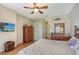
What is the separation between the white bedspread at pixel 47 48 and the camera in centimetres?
156

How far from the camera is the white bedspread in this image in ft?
5.13

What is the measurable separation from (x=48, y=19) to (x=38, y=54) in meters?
0.65

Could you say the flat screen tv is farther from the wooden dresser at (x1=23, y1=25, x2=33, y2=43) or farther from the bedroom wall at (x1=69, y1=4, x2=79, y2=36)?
the bedroom wall at (x1=69, y1=4, x2=79, y2=36)

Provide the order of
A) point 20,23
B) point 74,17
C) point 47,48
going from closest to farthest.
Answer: point 47,48, point 74,17, point 20,23

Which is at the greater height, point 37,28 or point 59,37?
point 37,28

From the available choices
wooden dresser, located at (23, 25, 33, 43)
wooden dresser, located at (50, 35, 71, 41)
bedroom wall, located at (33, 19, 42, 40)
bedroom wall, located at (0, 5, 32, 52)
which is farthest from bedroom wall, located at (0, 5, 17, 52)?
wooden dresser, located at (50, 35, 71, 41)

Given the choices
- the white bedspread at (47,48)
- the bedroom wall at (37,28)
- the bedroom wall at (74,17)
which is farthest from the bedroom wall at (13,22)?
the bedroom wall at (74,17)

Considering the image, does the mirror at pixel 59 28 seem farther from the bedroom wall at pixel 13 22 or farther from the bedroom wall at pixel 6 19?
the bedroom wall at pixel 6 19

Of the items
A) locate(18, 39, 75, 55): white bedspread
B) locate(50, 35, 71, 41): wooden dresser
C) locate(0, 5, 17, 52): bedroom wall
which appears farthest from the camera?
locate(50, 35, 71, 41): wooden dresser

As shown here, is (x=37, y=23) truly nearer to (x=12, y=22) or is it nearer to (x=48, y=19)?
Answer: (x=48, y=19)

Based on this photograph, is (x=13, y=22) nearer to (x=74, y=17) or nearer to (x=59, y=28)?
(x=59, y=28)

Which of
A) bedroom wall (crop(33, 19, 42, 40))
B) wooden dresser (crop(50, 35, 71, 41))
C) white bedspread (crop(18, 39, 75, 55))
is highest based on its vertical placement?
bedroom wall (crop(33, 19, 42, 40))

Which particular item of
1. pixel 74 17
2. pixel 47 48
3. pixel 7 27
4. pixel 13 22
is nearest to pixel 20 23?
pixel 13 22

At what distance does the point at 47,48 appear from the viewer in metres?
1.71
